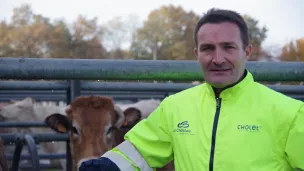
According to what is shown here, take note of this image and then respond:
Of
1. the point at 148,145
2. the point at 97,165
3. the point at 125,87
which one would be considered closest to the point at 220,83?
the point at 148,145

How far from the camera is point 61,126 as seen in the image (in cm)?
475

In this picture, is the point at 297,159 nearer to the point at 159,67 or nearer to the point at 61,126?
the point at 159,67

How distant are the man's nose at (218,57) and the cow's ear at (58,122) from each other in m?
2.70

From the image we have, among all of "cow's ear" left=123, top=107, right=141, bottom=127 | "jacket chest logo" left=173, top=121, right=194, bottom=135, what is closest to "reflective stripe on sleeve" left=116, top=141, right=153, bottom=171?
"jacket chest logo" left=173, top=121, right=194, bottom=135

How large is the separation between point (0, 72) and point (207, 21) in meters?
1.09

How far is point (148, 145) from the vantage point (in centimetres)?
237

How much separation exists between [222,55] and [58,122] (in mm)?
2819

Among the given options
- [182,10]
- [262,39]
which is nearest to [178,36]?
[182,10]

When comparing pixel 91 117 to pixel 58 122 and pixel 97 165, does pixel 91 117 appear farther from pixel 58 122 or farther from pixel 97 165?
pixel 97 165

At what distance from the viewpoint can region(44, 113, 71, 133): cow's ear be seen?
4677mm

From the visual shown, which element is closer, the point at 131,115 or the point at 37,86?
the point at 131,115

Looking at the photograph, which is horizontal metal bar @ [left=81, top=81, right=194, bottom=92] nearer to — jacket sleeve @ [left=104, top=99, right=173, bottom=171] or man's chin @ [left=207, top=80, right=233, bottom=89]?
jacket sleeve @ [left=104, top=99, right=173, bottom=171]

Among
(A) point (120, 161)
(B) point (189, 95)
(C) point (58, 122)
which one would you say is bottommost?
(C) point (58, 122)

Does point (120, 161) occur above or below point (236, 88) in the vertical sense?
below
